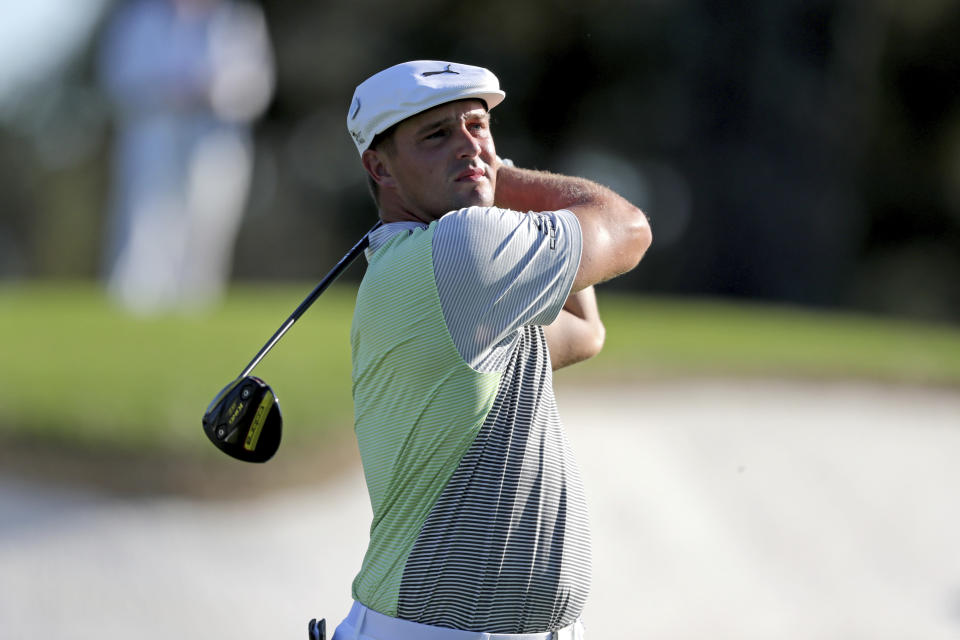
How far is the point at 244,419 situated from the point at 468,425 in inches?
23.5

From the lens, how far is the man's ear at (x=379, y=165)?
2826mm

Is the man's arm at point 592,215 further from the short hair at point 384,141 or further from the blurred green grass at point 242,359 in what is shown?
the blurred green grass at point 242,359

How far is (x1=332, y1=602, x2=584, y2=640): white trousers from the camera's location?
8.48 feet

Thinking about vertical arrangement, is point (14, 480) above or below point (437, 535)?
below

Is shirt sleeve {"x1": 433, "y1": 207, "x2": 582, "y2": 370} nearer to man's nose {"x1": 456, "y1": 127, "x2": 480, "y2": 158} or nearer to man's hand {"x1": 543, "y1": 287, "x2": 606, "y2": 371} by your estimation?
man's nose {"x1": 456, "y1": 127, "x2": 480, "y2": 158}

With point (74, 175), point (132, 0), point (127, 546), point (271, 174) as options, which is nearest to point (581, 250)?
point (127, 546)

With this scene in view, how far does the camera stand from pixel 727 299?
17.5 metres

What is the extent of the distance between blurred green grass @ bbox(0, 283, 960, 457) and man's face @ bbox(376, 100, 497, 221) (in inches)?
161

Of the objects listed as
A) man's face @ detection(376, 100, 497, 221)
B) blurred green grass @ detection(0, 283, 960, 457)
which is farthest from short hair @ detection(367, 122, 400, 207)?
blurred green grass @ detection(0, 283, 960, 457)

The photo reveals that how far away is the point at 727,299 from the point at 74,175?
16.1 m

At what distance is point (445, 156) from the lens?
276 centimetres

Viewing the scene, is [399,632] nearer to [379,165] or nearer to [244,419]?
[244,419]

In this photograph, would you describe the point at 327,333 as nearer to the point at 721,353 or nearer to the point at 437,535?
the point at 721,353

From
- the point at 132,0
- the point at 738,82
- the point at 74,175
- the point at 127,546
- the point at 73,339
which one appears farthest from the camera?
the point at 74,175
